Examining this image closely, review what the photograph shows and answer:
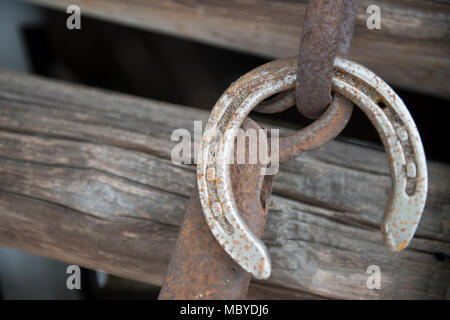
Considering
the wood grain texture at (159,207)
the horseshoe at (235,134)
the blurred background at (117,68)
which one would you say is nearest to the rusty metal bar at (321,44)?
the horseshoe at (235,134)

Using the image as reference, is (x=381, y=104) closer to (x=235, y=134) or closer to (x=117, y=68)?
(x=235, y=134)

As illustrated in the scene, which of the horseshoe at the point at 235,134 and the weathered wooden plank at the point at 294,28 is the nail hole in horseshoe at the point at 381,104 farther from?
the weathered wooden plank at the point at 294,28

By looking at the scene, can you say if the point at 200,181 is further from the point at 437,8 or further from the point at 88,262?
the point at 437,8

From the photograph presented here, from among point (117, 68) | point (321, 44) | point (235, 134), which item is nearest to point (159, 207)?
point (235, 134)
